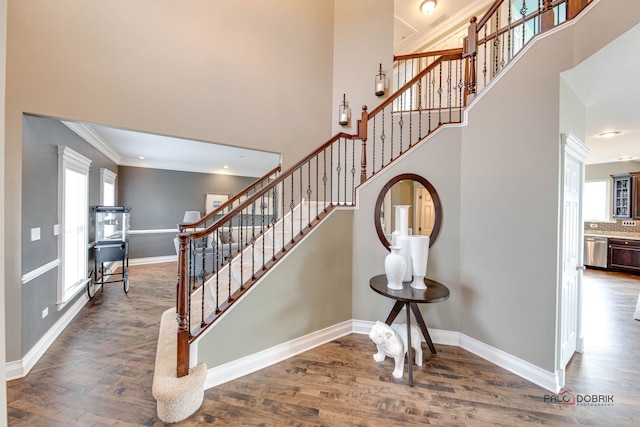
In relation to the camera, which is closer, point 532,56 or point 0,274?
point 0,274

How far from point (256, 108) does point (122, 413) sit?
3467 millimetres

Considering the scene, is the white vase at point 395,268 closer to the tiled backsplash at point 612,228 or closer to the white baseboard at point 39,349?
the white baseboard at point 39,349

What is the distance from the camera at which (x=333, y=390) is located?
207 centimetres

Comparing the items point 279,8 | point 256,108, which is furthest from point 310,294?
point 279,8

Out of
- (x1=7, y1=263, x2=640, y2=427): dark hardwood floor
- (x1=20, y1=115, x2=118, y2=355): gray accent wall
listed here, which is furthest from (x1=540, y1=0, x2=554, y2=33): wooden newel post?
(x1=20, y1=115, x2=118, y2=355): gray accent wall

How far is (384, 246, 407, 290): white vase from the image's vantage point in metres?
2.34

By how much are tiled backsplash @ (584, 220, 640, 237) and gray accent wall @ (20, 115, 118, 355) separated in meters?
10.4

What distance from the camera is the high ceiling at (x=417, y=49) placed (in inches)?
77.4

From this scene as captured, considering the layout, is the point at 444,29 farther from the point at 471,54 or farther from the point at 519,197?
the point at 519,197

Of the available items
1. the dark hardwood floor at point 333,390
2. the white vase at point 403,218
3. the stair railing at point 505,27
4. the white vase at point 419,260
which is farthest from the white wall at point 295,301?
the stair railing at point 505,27

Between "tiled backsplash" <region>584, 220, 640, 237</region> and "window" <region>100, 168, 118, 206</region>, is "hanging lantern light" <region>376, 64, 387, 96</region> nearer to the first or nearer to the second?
"window" <region>100, 168, 118, 206</region>

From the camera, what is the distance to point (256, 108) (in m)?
3.66

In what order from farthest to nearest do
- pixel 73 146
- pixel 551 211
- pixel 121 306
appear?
pixel 121 306, pixel 73 146, pixel 551 211

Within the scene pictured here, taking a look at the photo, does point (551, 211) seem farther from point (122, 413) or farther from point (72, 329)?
point (72, 329)
